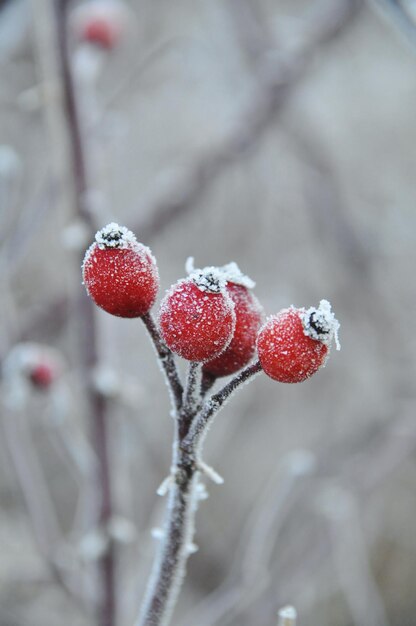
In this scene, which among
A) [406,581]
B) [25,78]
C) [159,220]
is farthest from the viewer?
[25,78]

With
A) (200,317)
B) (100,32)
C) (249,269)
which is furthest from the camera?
(249,269)

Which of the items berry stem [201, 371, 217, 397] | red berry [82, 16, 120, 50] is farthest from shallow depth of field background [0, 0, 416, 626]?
berry stem [201, 371, 217, 397]

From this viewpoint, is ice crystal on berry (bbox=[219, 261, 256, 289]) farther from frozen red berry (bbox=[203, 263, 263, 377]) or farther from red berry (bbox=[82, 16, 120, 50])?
red berry (bbox=[82, 16, 120, 50])

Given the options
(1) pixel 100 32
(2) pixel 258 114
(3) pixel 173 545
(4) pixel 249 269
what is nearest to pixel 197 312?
(3) pixel 173 545

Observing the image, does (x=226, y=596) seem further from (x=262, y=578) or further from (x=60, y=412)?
(x=60, y=412)

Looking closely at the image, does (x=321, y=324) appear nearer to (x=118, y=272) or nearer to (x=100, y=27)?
(x=118, y=272)

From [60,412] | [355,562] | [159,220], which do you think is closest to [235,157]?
[159,220]

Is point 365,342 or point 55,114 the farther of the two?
point 365,342
